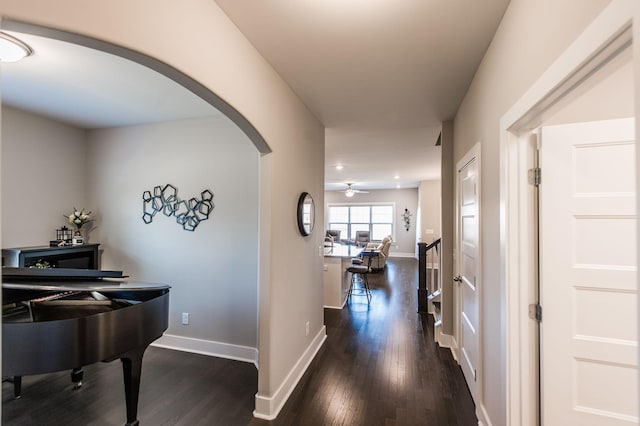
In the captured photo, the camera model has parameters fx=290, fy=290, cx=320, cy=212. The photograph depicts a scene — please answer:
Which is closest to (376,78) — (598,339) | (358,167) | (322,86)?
(322,86)

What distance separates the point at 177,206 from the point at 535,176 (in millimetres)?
3314

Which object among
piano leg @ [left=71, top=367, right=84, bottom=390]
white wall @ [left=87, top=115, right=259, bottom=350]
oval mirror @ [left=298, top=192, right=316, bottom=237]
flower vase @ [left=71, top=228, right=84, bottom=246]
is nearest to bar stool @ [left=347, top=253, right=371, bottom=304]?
oval mirror @ [left=298, top=192, right=316, bottom=237]

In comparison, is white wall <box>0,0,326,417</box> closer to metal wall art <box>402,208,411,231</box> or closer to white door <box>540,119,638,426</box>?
white door <box>540,119,638,426</box>

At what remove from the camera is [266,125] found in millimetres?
2141

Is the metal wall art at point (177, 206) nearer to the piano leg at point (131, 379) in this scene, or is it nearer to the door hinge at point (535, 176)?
the piano leg at point (131, 379)

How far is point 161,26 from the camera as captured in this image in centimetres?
126

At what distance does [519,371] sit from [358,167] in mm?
5269

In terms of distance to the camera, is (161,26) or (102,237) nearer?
(161,26)

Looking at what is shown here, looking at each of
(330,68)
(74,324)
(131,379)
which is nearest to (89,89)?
(74,324)

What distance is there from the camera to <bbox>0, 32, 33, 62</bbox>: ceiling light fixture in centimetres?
179

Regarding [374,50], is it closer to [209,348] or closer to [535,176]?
[535,176]

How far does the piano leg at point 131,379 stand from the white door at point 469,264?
2469 millimetres

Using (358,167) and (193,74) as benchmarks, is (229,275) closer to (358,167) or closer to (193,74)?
(193,74)

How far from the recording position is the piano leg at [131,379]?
6.42ft
